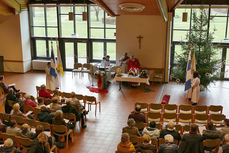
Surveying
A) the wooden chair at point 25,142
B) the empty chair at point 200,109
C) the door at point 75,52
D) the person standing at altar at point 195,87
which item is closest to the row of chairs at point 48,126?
the wooden chair at point 25,142

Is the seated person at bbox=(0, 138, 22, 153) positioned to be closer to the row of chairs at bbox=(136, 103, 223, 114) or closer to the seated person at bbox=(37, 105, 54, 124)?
the seated person at bbox=(37, 105, 54, 124)

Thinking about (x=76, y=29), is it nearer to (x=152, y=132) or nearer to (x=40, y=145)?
(x=152, y=132)

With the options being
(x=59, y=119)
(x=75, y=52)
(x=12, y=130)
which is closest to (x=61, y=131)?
(x=59, y=119)

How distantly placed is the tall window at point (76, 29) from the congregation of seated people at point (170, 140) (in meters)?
10.4

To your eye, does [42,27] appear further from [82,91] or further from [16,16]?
[82,91]

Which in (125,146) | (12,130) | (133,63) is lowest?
(125,146)

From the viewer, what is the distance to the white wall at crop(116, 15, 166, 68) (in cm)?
1609

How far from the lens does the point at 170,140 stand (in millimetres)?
6590

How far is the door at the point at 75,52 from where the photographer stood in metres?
18.6

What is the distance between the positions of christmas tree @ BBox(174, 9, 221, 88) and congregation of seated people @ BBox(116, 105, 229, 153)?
614 centimetres

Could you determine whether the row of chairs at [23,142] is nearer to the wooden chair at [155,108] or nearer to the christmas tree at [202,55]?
the wooden chair at [155,108]

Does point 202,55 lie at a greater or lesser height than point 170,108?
greater

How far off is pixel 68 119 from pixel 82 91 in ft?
17.1

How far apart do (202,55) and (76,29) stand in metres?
8.56
